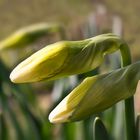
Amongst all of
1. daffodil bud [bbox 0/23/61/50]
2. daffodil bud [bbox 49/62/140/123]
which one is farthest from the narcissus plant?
daffodil bud [bbox 0/23/61/50]

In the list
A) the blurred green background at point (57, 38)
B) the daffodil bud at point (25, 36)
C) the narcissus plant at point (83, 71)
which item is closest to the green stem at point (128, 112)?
the narcissus plant at point (83, 71)

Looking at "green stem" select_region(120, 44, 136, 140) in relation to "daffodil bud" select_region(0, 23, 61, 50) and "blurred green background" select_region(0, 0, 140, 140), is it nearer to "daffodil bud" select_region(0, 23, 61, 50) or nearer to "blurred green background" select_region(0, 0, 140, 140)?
"blurred green background" select_region(0, 0, 140, 140)

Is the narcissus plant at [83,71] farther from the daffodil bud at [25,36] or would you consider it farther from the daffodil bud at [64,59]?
the daffodil bud at [25,36]

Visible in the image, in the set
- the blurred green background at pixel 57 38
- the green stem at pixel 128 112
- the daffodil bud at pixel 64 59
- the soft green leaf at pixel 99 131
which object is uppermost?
the daffodil bud at pixel 64 59

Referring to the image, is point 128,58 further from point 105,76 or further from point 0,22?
point 0,22

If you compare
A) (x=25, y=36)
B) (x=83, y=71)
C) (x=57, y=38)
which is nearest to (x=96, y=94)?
(x=83, y=71)

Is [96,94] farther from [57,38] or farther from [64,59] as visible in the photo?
[57,38]
